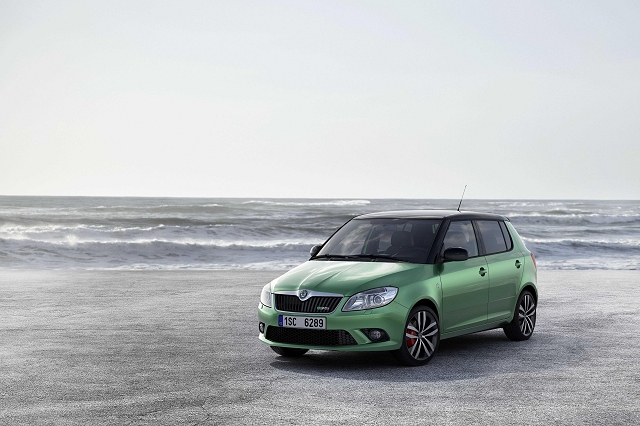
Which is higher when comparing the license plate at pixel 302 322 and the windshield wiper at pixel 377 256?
the windshield wiper at pixel 377 256

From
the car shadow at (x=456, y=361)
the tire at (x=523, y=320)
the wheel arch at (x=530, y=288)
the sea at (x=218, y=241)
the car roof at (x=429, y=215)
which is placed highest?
the car roof at (x=429, y=215)

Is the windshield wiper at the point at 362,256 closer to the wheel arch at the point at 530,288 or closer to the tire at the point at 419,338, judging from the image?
the tire at the point at 419,338

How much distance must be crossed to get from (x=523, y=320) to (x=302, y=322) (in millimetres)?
3606

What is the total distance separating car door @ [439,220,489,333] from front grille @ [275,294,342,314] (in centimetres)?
142

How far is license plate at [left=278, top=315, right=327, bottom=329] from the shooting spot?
897cm

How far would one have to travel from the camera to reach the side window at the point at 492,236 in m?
10.9

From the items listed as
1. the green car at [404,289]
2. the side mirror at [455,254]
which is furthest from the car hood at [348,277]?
the side mirror at [455,254]

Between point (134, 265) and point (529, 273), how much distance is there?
67.6ft

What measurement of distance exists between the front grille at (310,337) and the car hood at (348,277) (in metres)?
0.43

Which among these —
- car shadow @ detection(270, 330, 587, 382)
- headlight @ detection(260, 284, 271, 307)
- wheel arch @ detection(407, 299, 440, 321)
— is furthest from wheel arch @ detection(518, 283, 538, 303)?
headlight @ detection(260, 284, 271, 307)

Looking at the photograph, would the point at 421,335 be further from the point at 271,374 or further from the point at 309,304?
the point at 271,374

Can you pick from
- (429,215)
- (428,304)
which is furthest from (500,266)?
(428,304)

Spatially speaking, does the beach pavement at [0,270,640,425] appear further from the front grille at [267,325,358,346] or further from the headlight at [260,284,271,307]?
the headlight at [260,284,271,307]

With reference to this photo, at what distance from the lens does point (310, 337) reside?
29.8ft
